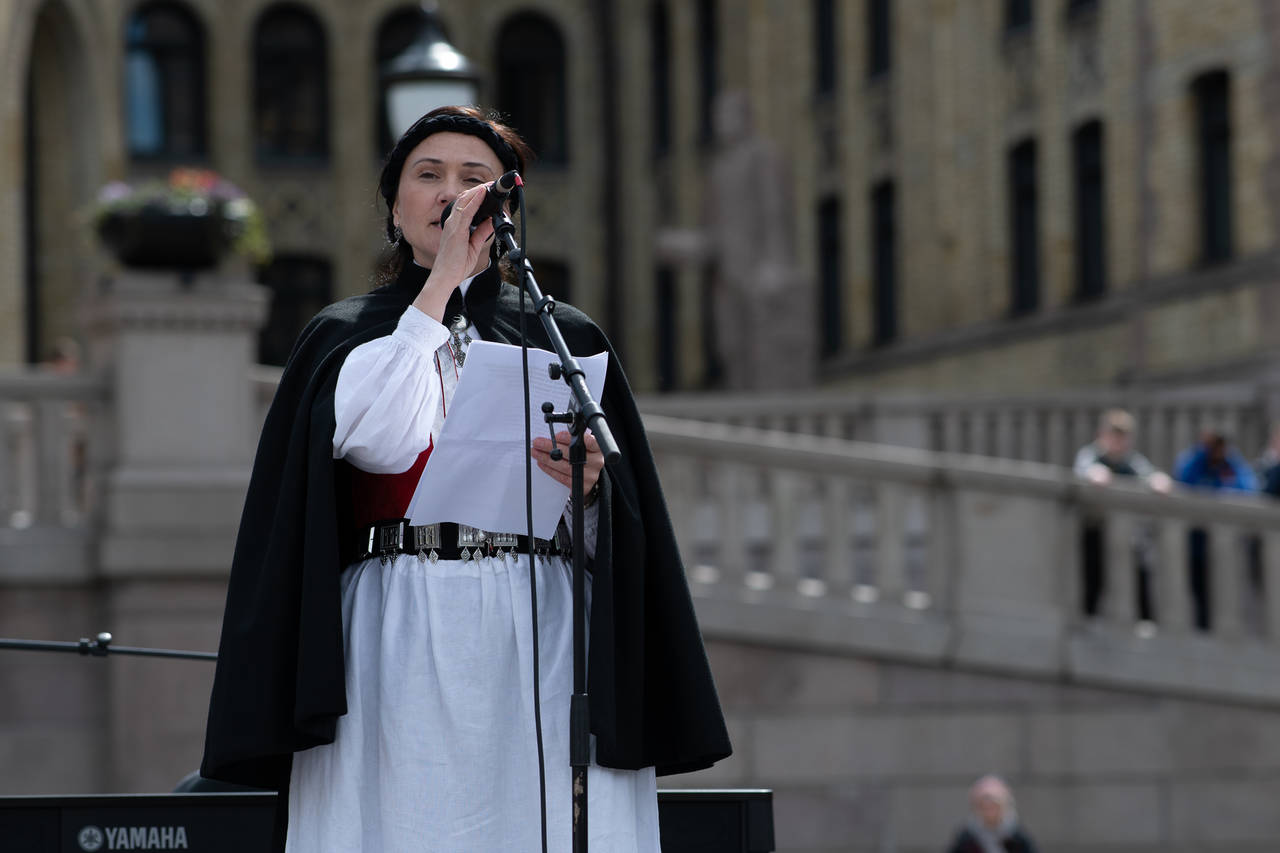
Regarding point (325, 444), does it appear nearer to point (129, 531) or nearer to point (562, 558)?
point (562, 558)

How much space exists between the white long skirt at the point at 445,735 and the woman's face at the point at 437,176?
0.59 metres

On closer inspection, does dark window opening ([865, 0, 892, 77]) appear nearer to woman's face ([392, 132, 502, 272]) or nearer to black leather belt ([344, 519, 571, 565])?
woman's face ([392, 132, 502, 272])

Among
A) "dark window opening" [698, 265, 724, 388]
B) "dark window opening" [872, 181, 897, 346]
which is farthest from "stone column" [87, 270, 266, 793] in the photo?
"dark window opening" [698, 265, 724, 388]

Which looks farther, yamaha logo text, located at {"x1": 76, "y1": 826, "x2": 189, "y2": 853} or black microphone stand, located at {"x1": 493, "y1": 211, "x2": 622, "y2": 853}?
yamaha logo text, located at {"x1": 76, "y1": 826, "x2": 189, "y2": 853}

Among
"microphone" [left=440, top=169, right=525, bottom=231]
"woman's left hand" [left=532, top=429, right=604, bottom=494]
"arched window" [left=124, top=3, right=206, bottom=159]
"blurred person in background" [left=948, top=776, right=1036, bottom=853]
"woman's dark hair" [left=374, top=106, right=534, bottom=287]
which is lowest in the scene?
"blurred person in background" [left=948, top=776, right=1036, bottom=853]

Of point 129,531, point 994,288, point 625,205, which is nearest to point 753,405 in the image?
point 129,531

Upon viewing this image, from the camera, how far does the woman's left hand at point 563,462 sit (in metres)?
3.80

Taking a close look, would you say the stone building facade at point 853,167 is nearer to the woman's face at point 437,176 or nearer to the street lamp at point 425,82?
the street lamp at point 425,82

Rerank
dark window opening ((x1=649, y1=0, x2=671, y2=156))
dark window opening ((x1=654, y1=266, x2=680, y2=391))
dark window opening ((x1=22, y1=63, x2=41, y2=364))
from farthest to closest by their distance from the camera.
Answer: dark window opening ((x1=649, y1=0, x2=671, y2=156))
dark window opening ((x1=654, y1=266, x2=680, y2=391))
dark window opening ((x1=22, y1=63, x2=41, y2=364))

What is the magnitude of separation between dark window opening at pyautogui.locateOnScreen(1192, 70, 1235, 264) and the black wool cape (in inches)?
796

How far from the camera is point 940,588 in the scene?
493 inches

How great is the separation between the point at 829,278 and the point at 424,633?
29479mm

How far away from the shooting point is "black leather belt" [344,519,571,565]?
389 centimetres

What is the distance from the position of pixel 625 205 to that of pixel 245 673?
114 feet
